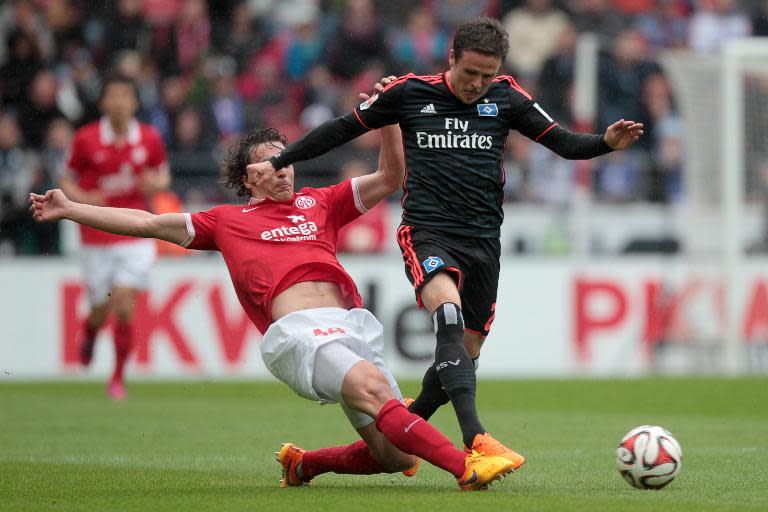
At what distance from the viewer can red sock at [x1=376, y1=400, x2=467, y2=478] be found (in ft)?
20.1

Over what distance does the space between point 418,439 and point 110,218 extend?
6.00 feet

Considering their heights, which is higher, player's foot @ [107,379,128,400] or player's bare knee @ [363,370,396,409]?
player's bare knee @ [363,370,396,409]

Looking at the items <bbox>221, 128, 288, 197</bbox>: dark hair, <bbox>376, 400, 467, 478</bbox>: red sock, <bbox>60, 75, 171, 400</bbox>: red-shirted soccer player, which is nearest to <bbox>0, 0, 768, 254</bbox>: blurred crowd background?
<bbox>60, 75, 171, 400</bbox>: red-shirted soccer player

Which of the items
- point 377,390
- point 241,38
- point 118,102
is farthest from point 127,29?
point 377,390

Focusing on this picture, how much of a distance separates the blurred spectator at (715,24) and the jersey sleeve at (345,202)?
571 inches

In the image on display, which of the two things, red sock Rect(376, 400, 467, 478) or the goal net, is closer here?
red sock Rect(376, 400, 467, 478)

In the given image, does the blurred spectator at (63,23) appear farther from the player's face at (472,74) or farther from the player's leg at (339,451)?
the player's leg at (339,451)

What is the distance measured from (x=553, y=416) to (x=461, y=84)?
15.8ft

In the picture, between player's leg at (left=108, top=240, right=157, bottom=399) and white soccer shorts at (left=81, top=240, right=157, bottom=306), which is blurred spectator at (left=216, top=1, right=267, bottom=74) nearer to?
white soccer shorts at (left=81, top=240, right=157, bottom=306)

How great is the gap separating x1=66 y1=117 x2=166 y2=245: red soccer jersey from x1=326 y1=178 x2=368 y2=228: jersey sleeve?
5920 mm

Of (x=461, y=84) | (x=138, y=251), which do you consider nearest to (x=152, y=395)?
(x=138, y=251)

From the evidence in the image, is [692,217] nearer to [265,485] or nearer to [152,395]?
[152,395]

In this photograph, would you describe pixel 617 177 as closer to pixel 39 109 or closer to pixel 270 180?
pixel 39 109

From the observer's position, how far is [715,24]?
20.8 metres
